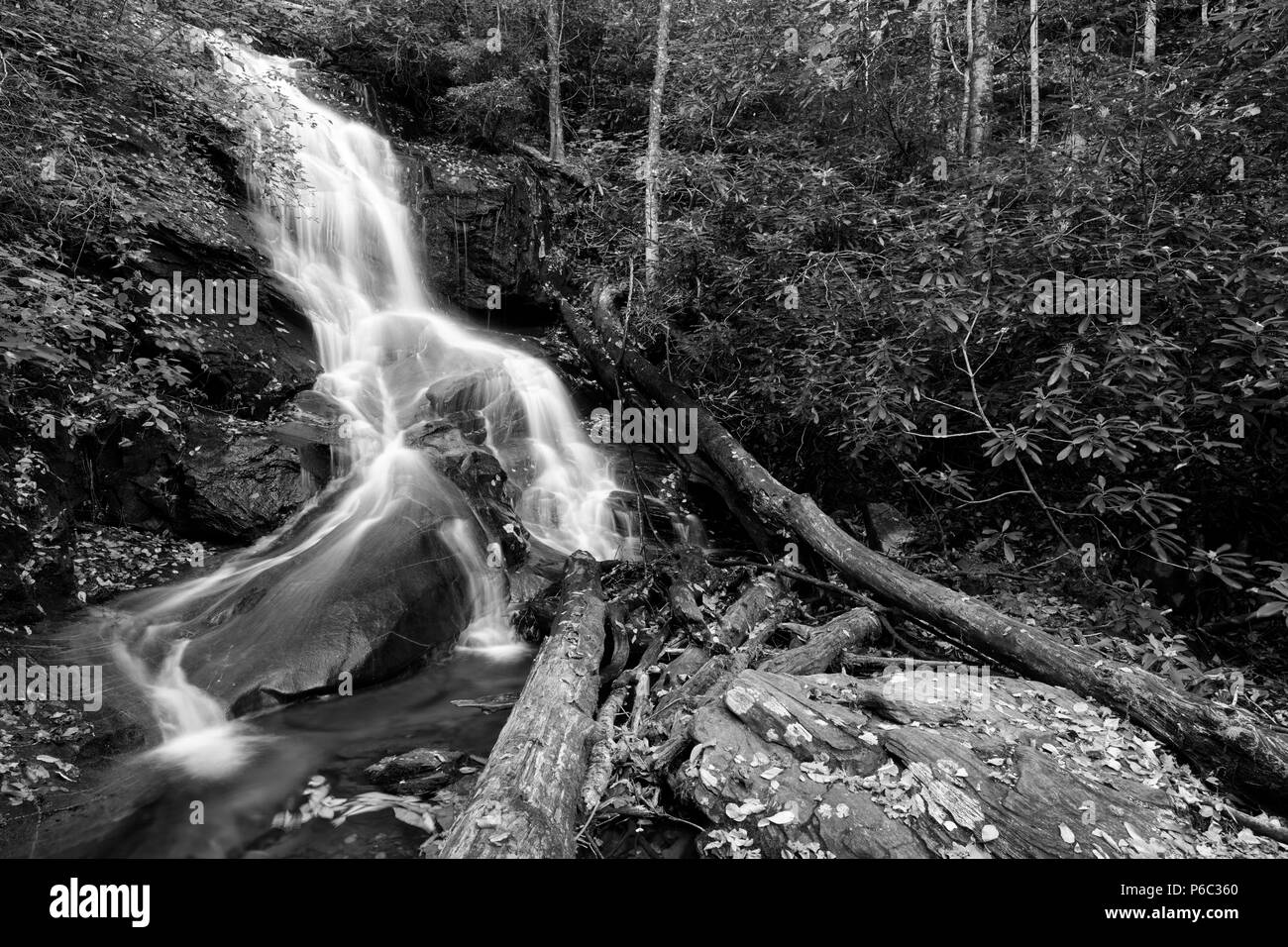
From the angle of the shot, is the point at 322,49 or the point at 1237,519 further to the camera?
the point at 322,49

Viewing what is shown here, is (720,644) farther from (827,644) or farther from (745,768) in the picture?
(745,768)

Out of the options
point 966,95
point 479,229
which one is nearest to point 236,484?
point 479,229

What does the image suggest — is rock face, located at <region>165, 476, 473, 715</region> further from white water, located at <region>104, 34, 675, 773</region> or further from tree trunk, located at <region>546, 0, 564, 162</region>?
tree trunk, located at <region>546, 0, 564, 162</region>

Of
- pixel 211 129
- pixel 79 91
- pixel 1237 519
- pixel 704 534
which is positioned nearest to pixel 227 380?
pixel 79 91

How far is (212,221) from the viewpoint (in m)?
9.09

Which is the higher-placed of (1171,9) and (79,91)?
(1171,9)

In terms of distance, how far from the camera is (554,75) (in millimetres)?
15328

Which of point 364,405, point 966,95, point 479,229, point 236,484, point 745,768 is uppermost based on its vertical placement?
point 966,95

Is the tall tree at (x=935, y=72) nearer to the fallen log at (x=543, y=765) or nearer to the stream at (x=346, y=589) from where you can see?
the stream at (x=346, y=589)

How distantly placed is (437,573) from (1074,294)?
7.00 m

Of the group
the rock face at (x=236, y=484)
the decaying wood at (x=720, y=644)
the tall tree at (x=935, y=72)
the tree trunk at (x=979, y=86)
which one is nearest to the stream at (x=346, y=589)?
the rock face at (x=236, y=484)

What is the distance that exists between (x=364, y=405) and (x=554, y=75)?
35.2ft
